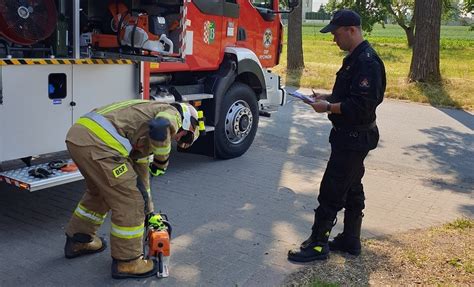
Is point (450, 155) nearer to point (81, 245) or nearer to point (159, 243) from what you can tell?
point (159, 243)

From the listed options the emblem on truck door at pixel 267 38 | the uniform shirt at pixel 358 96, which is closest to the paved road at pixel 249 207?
the uniform shirt at pixel 358 96

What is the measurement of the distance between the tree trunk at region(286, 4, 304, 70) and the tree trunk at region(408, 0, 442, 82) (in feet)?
14.8

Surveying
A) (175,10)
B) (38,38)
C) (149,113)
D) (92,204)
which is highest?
(175,10)

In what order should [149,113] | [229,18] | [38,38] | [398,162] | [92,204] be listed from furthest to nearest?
[398,162] < [229,18] < [38,38] < [92,204] < [149,113]

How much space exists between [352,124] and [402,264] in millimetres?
1176

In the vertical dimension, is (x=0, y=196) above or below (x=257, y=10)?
below

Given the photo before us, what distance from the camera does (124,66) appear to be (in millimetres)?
5734

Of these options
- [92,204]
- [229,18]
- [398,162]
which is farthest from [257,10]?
[92,204]

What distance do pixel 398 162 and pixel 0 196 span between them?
526cm

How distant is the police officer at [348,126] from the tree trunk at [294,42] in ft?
46.8

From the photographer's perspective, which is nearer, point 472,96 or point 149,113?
point 149,113

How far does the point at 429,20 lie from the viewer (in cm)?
1451

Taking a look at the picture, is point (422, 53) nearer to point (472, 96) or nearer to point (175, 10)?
point (472, 96)

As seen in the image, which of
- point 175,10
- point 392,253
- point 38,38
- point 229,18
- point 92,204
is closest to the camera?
point 92,204
